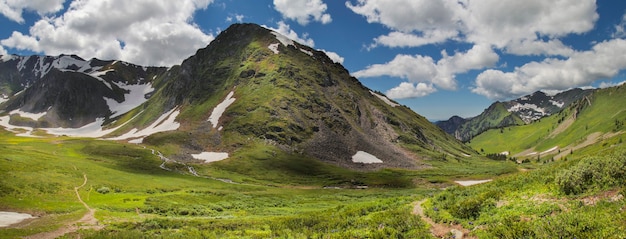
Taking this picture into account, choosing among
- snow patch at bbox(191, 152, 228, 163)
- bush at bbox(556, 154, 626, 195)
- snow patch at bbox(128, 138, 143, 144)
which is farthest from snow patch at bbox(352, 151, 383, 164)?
bush at bbox(556, 154, 626, 195)

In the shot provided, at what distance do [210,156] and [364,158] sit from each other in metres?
71.5

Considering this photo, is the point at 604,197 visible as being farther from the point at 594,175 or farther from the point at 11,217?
the point at 11,217

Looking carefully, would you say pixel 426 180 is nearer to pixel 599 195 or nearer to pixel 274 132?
pixel 274 132

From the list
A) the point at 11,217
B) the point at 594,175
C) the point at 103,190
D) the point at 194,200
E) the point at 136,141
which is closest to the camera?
the point at 594,175

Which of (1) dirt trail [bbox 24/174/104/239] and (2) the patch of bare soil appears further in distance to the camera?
(1) dirt trail [bbox 24/174/104/239]

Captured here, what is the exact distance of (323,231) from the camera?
91.0ft

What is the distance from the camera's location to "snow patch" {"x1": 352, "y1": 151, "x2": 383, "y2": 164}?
169m

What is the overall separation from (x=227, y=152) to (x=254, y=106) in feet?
150

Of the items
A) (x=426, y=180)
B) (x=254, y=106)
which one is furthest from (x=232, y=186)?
(x=254, y=106)

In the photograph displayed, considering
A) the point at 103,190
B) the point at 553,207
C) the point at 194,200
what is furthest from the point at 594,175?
the point at 103,190

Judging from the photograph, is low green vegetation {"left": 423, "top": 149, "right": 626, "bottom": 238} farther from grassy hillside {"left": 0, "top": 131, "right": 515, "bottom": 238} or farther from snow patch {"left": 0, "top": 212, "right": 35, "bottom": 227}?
snow patch {"left": 0, "top": 212, "right": 35, "bottom": 227}

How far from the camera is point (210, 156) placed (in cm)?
15250

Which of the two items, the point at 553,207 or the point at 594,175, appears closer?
the point at 553,207

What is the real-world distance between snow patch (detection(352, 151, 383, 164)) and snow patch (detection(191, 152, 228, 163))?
60238 millimetres
